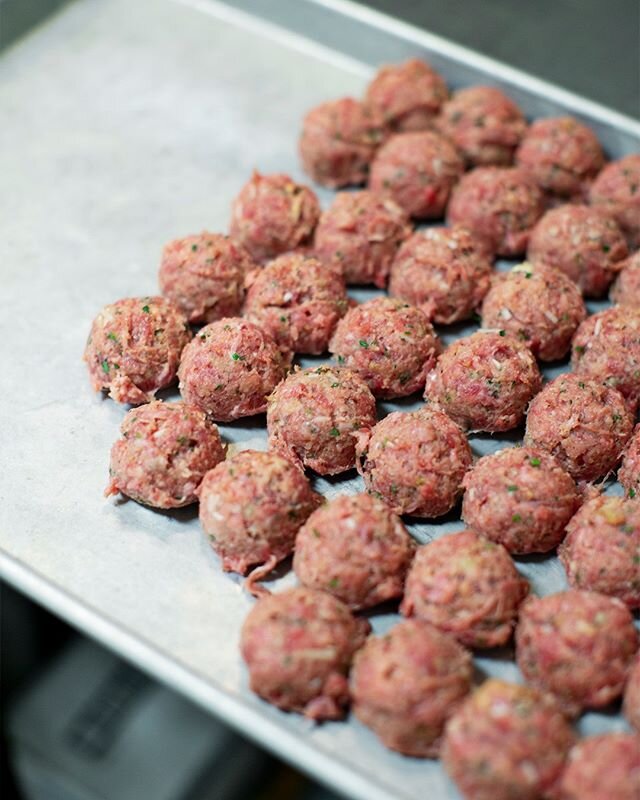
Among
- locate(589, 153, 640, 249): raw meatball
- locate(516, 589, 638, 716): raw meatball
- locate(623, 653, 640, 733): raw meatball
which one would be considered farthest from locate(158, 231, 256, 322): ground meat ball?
locate(623, 653, 640, 733): raw meatball

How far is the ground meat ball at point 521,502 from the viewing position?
8.68ft

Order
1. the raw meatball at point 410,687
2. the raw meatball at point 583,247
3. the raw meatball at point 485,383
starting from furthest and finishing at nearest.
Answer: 1. the raw meatball at point 583,247
2. the raw meatball at point 485,383
3. the raw meatball at point 410,687

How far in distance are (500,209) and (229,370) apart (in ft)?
3.64

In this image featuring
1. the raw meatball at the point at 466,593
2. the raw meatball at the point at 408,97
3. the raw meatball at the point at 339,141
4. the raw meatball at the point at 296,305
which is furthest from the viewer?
the raw meatball at the point at 408,97

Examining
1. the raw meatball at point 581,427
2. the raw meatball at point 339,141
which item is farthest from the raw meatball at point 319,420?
the raw meatball at point 339,141

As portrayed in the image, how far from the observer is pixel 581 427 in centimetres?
280

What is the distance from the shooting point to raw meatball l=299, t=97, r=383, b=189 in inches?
145

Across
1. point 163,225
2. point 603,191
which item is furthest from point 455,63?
point 163,225

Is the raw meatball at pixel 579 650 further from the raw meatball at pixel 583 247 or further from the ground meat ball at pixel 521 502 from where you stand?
the raw meatball at pixel 583 247

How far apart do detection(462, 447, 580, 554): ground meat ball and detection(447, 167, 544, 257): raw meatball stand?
3.25ft

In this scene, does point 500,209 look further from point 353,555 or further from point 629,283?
point 353,555

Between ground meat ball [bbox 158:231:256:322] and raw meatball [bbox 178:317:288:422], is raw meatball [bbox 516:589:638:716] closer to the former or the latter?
raw meatball [bbox 178:317:288:422]

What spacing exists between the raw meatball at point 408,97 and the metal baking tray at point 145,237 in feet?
0.70

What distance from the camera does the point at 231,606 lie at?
262 cm
